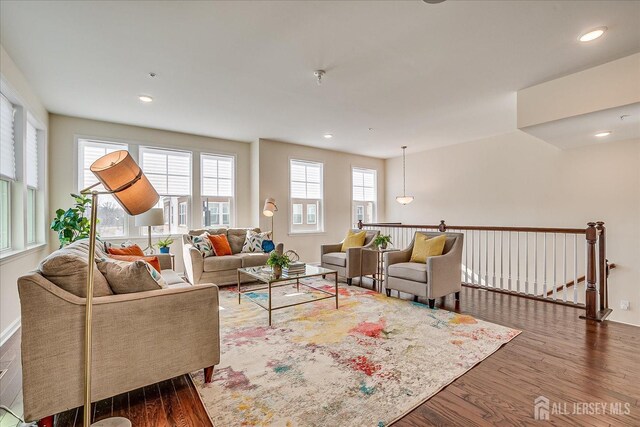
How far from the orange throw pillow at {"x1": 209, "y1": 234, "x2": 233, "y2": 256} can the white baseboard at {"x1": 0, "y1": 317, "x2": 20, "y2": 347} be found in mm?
2376

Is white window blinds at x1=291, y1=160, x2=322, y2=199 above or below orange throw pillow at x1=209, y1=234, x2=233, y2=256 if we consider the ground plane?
above

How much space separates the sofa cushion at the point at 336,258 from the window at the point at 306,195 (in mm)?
1653

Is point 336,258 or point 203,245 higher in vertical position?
point 203,245

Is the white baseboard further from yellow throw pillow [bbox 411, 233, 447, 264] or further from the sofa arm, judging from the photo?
yellow throw pillow [bbox 411, 233, 447, 264]

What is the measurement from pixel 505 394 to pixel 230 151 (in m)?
5.86

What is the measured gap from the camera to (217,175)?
20.4 ft

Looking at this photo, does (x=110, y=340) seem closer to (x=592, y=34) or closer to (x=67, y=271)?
(x=67, y=271)

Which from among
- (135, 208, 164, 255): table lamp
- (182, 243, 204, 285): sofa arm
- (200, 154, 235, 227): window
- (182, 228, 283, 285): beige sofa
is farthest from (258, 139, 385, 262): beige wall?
(135, 208, 164, 255): table lamp

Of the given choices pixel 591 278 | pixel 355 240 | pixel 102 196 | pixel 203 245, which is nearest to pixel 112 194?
pixel 203 245

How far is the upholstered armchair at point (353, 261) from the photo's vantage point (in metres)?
4.91

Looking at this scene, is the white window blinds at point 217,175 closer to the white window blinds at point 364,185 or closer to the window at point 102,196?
the window at point 102,196

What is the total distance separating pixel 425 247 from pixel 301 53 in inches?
113

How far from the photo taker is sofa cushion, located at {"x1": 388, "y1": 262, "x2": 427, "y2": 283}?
380 cm

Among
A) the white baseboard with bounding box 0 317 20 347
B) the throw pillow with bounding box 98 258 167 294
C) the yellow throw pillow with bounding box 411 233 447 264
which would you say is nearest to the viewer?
the throw pillow with bounding box 98 258 167 294
